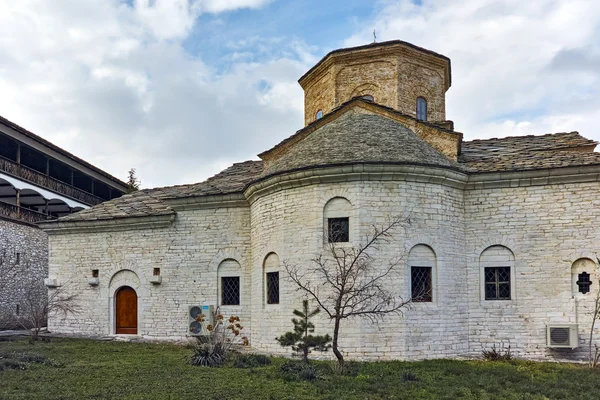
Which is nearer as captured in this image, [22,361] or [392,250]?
[22,361]

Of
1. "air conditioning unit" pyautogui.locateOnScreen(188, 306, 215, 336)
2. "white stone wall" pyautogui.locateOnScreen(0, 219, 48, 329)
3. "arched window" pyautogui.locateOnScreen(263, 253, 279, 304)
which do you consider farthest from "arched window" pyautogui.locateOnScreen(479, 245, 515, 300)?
"white stone wall" pyautogui.locateOnScreen(0, 219, 48, 329)

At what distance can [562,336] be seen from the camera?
12008 millimetres

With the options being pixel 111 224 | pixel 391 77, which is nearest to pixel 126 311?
pixel 111 224

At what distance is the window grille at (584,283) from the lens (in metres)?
12.4

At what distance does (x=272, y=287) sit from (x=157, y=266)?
4.64 m

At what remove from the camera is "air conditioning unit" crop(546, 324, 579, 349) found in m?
11.9

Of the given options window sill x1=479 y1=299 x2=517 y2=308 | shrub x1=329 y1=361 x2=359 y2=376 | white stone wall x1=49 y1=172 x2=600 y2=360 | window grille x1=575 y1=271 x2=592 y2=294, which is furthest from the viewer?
window sill x1=479 y1=299 x2=517 y2=308

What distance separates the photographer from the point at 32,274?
22453 mm

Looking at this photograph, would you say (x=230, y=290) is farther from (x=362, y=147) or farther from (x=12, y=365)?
(x=12, y=365)

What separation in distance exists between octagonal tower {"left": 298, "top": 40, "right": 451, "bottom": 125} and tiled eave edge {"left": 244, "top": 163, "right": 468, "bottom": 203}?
17.6 ft

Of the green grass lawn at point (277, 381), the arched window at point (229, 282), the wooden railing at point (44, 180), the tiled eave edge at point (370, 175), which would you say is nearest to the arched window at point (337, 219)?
the tiled eave edge at point (370, 175)

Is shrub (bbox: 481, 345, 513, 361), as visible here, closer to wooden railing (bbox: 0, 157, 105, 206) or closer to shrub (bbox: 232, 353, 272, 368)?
shrub (bbox: 232, 353, 272, 368)

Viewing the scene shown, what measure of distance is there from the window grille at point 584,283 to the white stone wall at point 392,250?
2539 millimetres

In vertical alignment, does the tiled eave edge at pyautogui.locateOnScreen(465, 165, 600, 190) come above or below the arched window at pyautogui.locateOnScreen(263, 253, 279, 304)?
above
